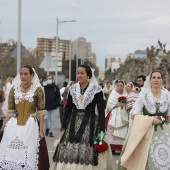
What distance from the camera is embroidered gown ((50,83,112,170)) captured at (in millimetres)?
6883

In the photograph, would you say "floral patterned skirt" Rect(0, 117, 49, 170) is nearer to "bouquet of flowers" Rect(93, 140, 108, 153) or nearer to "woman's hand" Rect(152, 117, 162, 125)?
"bouquet of flowers" Rect(93, 140, 108, 153)

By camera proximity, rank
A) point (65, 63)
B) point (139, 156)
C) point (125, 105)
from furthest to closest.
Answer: point (65, 63) → point (125, 105) → point (139, 156)

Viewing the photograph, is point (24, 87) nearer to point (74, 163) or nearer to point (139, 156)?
point (74, 163)

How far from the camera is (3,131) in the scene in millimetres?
7223

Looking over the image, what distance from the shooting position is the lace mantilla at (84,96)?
7125 millimetres

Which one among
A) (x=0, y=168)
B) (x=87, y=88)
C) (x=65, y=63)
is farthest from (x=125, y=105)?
(x=65, y=63)

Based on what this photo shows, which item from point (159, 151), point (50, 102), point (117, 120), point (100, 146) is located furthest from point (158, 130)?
point (50, 102)

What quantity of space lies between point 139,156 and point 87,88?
1.33 meters

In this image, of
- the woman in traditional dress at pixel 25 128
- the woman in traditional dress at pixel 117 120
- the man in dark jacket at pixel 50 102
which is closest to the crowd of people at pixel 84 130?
the woman in traditional dress at pixel 25 128

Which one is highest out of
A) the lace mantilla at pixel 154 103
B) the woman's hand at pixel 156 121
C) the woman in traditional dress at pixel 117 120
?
the lace mantilla at pixel 154 103

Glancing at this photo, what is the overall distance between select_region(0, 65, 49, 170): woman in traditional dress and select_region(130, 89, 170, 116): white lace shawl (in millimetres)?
1478

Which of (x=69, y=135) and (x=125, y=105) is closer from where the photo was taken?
(x=69, y=135)

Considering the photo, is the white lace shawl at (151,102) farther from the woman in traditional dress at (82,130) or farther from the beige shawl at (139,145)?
the woman in traditional dress at (82,130)

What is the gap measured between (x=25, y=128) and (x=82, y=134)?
873mm
